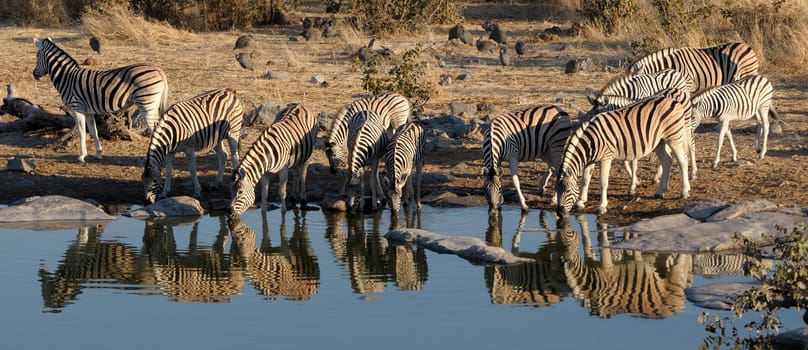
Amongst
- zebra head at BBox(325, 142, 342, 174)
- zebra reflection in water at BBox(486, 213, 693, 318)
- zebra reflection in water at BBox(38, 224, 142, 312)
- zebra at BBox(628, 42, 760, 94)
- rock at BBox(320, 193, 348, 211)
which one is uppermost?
zebra at BBox(628, 42, 760, 94)

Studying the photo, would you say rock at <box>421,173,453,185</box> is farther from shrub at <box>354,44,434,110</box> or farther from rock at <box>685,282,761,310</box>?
rock at <box>685,282,761,310</box>

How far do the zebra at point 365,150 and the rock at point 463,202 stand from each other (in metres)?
0.76

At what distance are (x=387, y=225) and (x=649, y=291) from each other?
12.5ft

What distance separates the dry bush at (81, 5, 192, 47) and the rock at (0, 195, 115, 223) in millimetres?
11011

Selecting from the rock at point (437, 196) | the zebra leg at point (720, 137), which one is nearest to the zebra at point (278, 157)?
the rock at point (437, 196)

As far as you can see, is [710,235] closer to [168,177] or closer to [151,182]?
[151,182]

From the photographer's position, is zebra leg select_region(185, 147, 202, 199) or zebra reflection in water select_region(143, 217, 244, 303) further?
zebra leg select_region(185, 147, 202, 199)

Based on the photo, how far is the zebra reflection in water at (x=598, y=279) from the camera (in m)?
10.1

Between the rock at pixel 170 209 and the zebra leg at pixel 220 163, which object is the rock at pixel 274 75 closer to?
the zebra leg at pixel 220 163

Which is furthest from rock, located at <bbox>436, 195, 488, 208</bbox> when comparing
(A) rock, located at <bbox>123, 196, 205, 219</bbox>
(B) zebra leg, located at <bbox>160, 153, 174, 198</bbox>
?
(B) zebra leg, located at <bbox>160, 153, 174, 198</bbox>

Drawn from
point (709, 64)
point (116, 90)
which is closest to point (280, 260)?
point (116, 90)

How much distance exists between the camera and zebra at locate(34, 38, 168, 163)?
53.6 feet

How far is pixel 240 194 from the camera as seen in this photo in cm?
1380

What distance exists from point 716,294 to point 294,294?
11.3 feet
